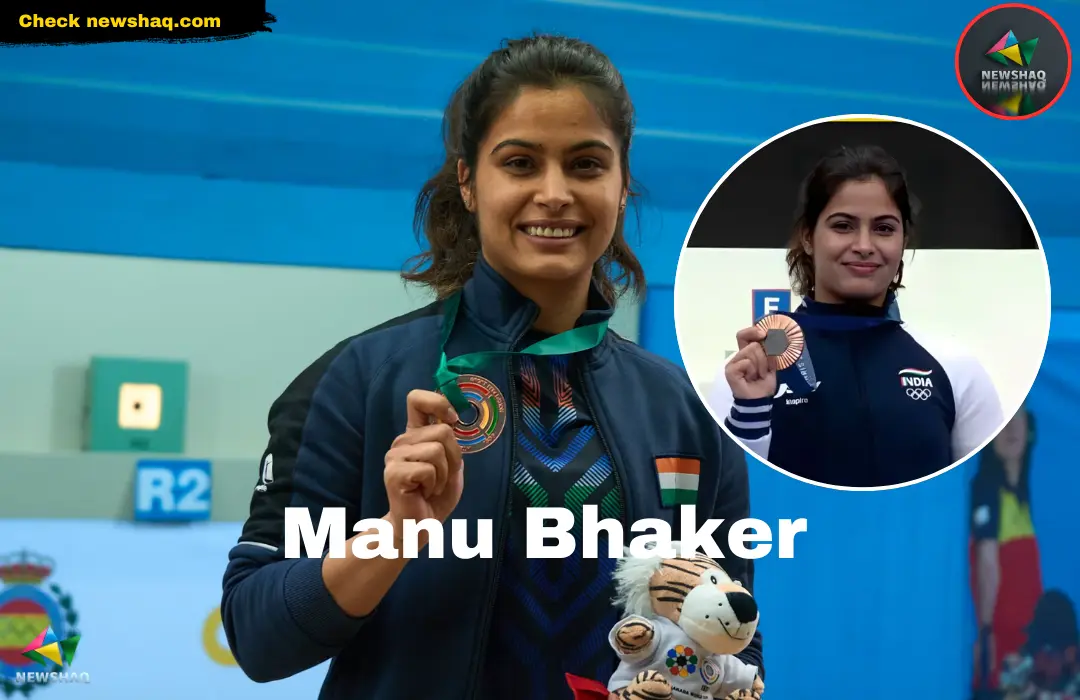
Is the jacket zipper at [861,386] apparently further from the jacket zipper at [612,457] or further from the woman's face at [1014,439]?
the jacket zipper at [612,457]

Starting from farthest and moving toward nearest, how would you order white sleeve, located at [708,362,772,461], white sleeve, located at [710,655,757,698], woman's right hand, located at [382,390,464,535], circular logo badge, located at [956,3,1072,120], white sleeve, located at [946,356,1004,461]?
1. circular logo badge, located at [956,3,1072,120]
2. white sleeve, located at [946,356,1004,461]
3. white sleeve, located at [708,362,772,461]
4. white sleeve, located at [710,655,757,698]
5. woman's right hand, located at [382,390,464,535]

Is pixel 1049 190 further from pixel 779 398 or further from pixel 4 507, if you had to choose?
pixel 4 507

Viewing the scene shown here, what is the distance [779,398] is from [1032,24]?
0.63 metres

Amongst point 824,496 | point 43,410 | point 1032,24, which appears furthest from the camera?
point 1032,24

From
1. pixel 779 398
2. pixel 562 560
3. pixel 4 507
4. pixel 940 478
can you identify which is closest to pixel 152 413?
pixel 4 507

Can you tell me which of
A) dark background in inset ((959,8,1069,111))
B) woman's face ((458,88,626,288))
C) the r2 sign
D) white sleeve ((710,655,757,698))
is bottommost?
white sleeve ((710,655,757,698))

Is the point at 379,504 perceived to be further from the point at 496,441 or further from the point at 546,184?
the point at 546,184

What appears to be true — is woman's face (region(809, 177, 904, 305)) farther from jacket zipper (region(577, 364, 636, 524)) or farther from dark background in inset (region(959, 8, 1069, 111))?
jacket zipper (region(577, 364, 636, 524))

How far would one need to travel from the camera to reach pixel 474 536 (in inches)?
37.7

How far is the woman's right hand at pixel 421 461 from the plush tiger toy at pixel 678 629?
0.62 feet

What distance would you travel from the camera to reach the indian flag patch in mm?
1014

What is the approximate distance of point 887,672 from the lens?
1.54 metres

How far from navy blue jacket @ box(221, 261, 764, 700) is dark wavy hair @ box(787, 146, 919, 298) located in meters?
0.38

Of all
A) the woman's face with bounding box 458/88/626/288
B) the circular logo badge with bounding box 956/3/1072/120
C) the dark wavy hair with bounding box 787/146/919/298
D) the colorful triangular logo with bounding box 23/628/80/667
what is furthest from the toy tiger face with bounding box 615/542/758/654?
the circular logo badge with bounding box 956/3/1072/120
